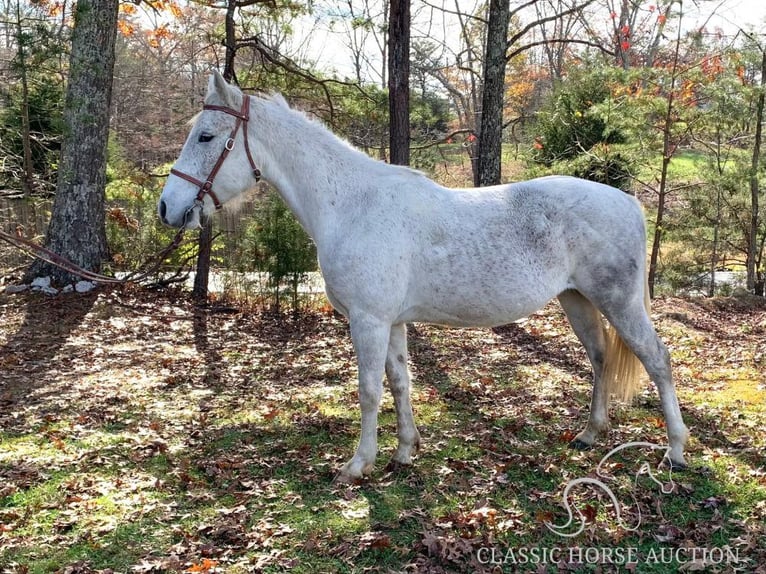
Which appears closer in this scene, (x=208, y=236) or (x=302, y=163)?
(x=302, y=163)

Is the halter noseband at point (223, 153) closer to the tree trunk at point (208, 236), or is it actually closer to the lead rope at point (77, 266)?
the lead rope at point (77, 266)

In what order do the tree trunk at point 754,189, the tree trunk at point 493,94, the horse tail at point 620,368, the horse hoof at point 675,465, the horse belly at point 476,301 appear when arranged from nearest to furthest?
the horse belly at point 476,301, the horse hoof at point 675,465, the horse tail at point 620,368, the tree trunk at point 493,94, the tree trunk at point 754,189

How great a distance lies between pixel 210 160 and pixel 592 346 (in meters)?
2.99

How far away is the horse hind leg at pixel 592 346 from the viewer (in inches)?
178

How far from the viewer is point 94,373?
21.1ft

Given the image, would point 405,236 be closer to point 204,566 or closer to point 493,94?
point 204,566

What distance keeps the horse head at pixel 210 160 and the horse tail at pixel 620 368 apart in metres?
2.81

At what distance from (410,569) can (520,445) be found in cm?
185

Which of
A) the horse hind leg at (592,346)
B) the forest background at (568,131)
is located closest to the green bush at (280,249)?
the forest background at (568,131)

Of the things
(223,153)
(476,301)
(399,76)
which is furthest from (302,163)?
(399,76)

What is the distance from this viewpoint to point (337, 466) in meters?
4.24

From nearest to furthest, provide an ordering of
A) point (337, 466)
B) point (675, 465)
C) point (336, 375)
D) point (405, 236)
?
point (405, 236) → point (675, 465) → point (337, 466) → point (336, 375)

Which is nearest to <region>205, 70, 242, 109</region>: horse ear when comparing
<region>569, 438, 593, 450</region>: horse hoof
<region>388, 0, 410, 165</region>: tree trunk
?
<region>569, 438, 593, 450</region>: horse hoof

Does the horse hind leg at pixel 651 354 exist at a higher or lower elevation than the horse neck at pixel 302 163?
lower
